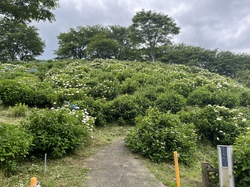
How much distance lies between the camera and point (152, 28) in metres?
21.9

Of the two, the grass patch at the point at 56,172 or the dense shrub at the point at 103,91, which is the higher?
the dense shrub at the point at 103,91

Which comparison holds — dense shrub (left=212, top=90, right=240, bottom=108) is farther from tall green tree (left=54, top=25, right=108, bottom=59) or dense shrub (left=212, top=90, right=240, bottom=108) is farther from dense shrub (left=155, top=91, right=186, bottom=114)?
tall green tree (left=54, top=25, right=108, bottom=59)

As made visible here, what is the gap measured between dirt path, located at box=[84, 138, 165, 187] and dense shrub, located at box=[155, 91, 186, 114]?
3281mm


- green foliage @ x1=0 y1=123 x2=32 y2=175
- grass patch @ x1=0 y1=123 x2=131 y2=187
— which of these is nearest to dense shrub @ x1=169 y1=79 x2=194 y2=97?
grass patch @ x1=0 y1=123 x2=131 y2=187

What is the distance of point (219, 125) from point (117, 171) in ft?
11.5

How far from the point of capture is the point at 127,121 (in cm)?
705

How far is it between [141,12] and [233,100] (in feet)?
55.2

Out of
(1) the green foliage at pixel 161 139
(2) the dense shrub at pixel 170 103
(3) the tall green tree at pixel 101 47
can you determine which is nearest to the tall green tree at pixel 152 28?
(3) the tall green tree at pixel 101 47

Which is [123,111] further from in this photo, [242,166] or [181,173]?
[242,166]

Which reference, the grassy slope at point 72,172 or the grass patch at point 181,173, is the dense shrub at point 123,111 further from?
the grass patch at point 181,173

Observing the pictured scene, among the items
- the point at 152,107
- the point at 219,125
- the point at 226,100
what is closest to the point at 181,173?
the point at 219,125

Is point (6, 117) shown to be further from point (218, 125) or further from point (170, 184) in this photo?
point (218, 125)

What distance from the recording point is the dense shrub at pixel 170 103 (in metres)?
7.69

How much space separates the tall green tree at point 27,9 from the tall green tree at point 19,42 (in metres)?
20.4
